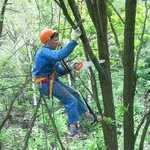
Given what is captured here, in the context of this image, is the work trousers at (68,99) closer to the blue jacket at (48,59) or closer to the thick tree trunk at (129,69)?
the blue jacket at (48,59)

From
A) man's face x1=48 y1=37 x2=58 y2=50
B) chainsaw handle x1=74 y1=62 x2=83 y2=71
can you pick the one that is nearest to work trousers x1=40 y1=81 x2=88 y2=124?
chainsaw handle x1=74 y1=62 x2=83 y2=71

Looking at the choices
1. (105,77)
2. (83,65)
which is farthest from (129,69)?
(83,65)

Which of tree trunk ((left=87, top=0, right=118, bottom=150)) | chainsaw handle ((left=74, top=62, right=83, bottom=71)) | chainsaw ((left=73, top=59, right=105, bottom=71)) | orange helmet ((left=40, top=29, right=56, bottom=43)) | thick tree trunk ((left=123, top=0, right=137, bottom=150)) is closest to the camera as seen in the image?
thick tree trunk ((left=123, top=0, right=137, bottom=150))

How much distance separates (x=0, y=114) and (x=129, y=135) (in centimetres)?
1173

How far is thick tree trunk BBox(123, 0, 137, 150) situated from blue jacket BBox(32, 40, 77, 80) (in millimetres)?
564

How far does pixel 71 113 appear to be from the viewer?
3.57m

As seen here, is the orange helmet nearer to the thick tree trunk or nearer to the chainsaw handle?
the chainsaw handle

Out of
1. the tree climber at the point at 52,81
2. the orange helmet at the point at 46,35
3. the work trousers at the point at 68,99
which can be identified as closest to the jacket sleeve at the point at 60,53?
the tree climber at the point at 52,81

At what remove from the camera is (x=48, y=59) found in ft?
10.8

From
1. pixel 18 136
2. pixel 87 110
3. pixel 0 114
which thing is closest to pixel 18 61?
pixel 0 114

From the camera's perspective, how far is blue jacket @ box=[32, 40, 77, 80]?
9.76 ft

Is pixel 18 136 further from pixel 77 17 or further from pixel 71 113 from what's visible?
pixel 77 17

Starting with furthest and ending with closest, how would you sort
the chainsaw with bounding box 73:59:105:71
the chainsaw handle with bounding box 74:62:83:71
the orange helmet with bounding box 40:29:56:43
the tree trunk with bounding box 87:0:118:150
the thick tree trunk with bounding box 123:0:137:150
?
1. the orange helmet with bounding box 40:29:56:43
2. the chainsaw handle with bounding box 74:62:83:71
3. the chainsaw with bounding box 73:59:105:71
4. the tree trunk with bounding box 87:0:118:150
5. the thick tree trunk with bounding box 123:0:137:150

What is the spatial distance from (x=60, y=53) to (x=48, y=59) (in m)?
0.32
